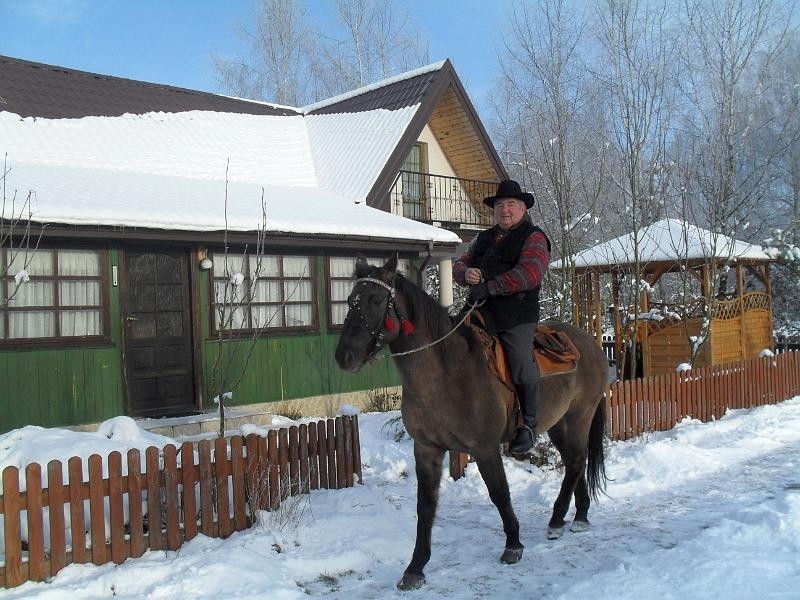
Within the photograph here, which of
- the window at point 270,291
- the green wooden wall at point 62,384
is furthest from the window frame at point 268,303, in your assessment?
the green wooden wall at point 62,384

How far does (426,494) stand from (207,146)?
11.2m

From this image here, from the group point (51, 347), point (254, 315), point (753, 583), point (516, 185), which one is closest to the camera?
point (753, 583)

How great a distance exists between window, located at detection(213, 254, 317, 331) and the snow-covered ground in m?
4.15

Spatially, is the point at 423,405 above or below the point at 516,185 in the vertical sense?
below

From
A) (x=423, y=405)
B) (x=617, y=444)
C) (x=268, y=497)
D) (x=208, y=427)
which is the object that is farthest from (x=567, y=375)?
(x=208, y=427)

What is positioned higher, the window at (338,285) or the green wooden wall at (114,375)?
the window at (338,285)

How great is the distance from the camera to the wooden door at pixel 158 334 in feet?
30.1

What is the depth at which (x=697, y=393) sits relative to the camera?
998cm

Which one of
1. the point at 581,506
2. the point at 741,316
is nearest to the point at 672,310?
the point at 741,316

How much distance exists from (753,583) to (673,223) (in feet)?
43.7

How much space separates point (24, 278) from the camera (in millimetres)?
7160

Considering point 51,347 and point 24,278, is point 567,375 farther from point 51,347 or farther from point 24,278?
point 51,347

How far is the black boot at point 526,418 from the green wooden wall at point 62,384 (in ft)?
20.3

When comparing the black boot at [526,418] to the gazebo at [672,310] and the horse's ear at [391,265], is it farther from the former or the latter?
the gazebo at [672,310]
